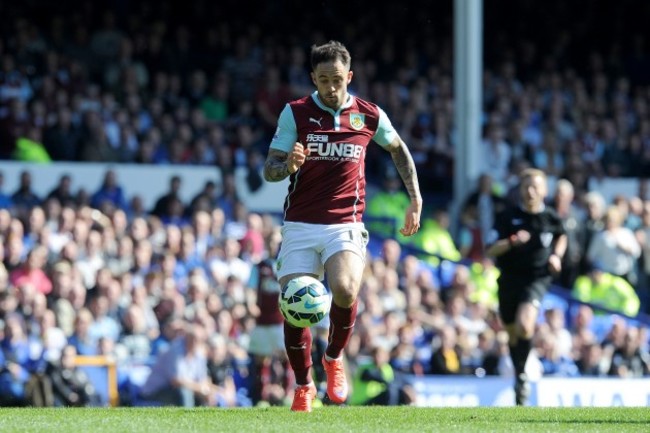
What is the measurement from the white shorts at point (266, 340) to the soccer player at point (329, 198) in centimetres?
542

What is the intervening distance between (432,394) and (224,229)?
11.5 ft

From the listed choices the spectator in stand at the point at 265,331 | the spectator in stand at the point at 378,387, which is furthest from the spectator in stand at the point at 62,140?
the spectator in stand at the point at 378,387

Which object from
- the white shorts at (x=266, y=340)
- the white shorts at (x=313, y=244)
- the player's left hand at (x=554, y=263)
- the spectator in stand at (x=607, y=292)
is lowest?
the white shorts at (x=266, y=340)

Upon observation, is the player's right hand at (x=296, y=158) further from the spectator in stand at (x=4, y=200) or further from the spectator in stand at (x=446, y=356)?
the spectator in stand at (x=4, y=200)

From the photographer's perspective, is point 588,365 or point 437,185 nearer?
point 588,365

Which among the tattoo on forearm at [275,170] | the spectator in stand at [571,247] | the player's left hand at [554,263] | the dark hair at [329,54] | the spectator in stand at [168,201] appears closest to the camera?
the tattoo on forearm at [275,170]

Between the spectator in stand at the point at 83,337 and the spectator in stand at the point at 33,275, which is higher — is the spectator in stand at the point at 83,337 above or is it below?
below

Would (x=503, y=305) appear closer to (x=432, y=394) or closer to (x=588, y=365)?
(x=432, y=394)

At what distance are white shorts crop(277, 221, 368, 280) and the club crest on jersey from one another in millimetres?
633

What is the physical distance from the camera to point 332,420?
9.12 metres

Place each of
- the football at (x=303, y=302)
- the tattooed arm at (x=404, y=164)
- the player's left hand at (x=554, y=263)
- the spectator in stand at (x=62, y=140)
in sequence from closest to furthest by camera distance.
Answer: the football at (x=303, y=302) < the tattooed arm at (x=404, y=164) < the player's left hand at (x=554, y=263) < the spectator in stand at (x=62, y=140)

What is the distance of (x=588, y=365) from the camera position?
16672mm

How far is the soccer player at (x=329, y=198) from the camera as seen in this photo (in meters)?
9.45

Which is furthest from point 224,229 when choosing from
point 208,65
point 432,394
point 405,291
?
point 208,65
